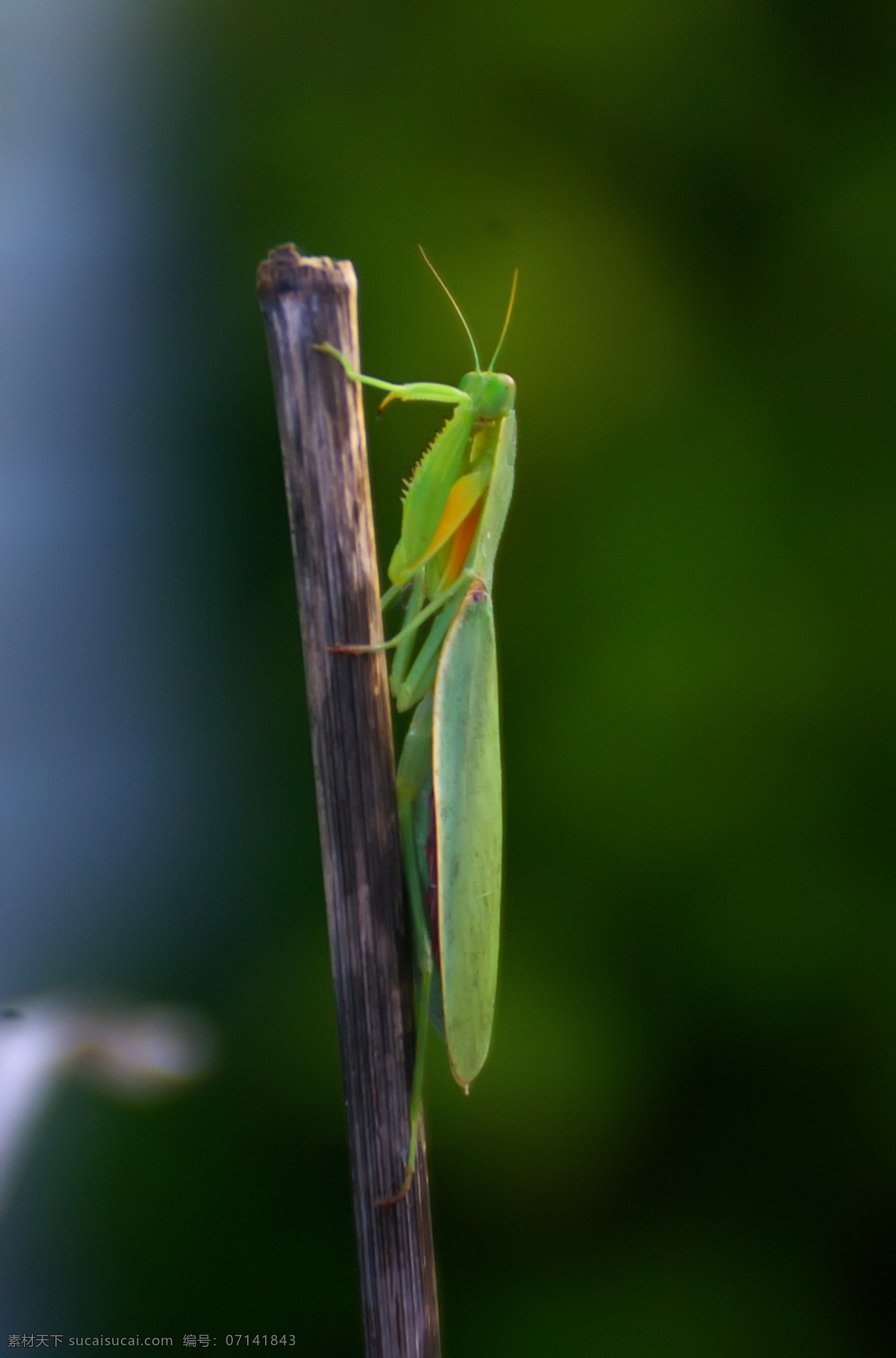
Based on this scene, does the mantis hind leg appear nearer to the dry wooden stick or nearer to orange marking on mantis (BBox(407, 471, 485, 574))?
the dry wooden stick

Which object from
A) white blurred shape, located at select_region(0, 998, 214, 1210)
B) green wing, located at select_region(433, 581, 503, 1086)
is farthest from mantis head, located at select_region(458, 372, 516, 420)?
white blurred shape, located at select_region(0, 998, 214, 1210)

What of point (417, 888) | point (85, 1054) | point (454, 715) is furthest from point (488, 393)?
point (85, 1054)

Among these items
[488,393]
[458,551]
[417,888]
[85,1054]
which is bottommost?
[85,1054]

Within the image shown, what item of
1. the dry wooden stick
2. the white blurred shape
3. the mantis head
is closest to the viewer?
the dry wooden stick

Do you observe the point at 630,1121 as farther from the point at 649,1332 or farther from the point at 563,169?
the point at 563,169
